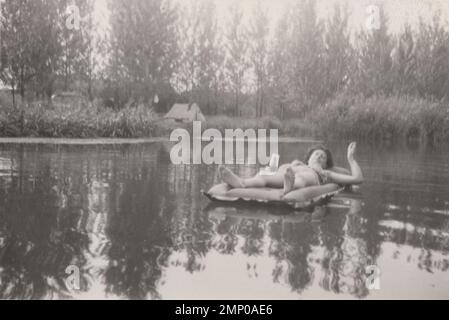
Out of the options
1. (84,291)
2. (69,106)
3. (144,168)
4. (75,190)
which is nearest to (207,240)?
(84,291)

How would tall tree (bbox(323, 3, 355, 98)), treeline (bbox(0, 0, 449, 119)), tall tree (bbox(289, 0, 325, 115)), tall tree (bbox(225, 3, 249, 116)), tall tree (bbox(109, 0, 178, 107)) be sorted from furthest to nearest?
tall tree (bbox(225, 3, 249, 116))
tall tree (bbox(323, 3, 355, 98))
tall tree (bbox(289, 0, 325, 115))
tall tree (bbox(109, 0, 178, 107))
treeline (bbox(0, 0, 449, 119))

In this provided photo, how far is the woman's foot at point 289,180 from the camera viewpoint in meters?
6.41

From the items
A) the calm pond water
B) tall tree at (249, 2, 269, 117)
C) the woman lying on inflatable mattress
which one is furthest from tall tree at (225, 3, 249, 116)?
the calm pond water

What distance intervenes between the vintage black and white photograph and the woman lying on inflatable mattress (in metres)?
0.03

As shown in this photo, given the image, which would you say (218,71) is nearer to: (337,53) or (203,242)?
(337,53)

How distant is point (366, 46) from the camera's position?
2714 cm

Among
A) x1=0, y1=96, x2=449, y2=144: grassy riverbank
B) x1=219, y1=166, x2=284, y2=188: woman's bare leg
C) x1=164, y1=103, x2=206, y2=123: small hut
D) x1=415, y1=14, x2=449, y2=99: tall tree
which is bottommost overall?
x1=219, y1=166, x2=284, y2=188: woman's bare leg

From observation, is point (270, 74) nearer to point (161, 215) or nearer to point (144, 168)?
point (144, 168)

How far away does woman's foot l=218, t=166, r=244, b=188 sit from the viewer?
6.62m

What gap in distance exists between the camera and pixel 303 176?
7156 millimetres

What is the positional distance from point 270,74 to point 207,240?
2828 centimetres

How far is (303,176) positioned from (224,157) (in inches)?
297

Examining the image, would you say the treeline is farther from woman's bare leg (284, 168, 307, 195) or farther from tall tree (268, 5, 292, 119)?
woman's bare leg (284, 168, 307, 195)
